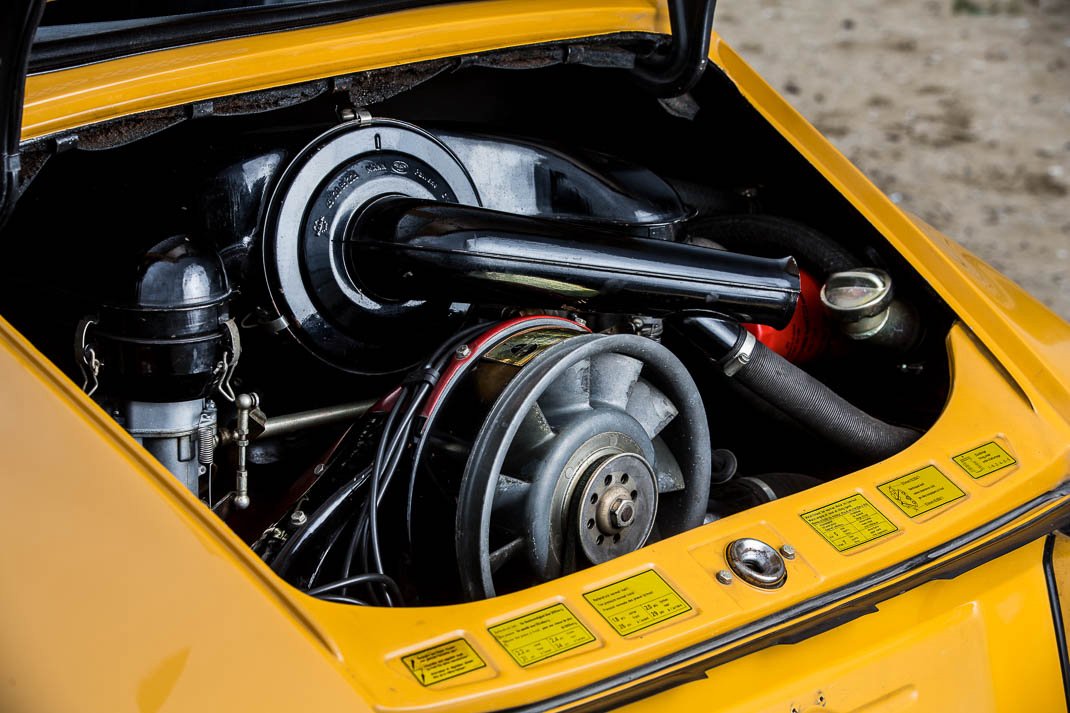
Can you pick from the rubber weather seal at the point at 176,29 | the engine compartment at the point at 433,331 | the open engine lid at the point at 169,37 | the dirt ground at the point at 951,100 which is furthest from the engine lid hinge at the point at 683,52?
the dirt ground at the point at 951,100

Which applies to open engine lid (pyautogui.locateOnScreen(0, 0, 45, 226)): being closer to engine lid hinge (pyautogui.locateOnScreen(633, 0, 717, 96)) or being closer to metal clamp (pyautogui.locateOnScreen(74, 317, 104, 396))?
metal clamp (pyautogui.locateOnScreen(74, 317, 104, 396))

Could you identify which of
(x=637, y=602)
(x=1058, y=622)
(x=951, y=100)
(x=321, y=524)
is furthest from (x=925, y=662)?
(x=951, y=100)

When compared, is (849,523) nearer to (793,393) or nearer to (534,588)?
(793,393)

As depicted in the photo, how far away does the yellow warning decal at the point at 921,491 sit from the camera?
4.33 feet

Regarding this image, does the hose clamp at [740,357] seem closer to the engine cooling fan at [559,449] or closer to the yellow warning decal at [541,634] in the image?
the engine cooling fan at [559,449]

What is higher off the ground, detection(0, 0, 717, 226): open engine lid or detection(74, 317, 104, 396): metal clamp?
detection(0, 0, 717, 226): open engine lid

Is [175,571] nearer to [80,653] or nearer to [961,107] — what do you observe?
[80,653]

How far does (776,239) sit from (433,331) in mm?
594

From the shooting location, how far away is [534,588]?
1079 mm

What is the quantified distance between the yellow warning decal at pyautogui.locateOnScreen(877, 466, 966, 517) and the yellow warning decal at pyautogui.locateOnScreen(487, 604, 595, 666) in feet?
1.57

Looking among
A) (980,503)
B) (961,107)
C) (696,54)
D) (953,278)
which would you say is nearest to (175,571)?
(980,503)

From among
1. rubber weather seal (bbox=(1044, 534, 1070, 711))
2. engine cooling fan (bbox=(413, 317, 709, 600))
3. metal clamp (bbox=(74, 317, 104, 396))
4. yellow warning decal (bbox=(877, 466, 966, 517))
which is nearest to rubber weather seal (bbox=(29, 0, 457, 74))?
metal clamp (bbox=(74, 317, 104, 396))

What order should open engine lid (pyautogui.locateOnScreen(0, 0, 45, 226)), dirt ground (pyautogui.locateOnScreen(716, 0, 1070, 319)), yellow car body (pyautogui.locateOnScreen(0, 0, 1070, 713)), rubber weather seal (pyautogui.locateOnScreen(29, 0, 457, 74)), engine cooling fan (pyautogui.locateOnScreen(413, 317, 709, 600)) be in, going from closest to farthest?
yellow car body (pyautogui.locateOnScreen(0, 0, 1070, 713)) < open engine lid (pyautogui.locateOnScreen(0, 0, 45, 226)) < engine cooling fan (pyautogui.locateOnScreen(413, 317, 709, 600)) < rubber weather seal (pyautogui.locateOnScreen(29, 0, 457, 74)) < dirt ground (pyautogui.locateOnScreen(716, 0, 1070, 319))

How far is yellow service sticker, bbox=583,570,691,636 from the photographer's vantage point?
107 centimetres
